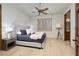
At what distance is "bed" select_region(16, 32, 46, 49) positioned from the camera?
6.62 feet

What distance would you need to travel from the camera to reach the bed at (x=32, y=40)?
202 centimetres

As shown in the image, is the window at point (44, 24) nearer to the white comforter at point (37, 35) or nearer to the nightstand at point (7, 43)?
the white comforter at point (37, 35)

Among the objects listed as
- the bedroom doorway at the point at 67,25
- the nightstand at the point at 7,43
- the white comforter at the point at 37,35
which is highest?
the bedroom doorway at the point at 67,25

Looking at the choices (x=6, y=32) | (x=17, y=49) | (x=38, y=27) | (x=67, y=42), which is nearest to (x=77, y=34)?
(x=67, y=42)

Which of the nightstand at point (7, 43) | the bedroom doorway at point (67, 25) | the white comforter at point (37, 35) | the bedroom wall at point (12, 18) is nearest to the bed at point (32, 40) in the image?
the white comforter at point (37, 35)

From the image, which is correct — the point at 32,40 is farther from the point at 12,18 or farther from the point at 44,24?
the point at 12,18

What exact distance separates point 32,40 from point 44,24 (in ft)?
1.44

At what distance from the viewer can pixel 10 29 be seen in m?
1.94

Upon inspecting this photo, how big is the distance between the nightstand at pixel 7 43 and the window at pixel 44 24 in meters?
0.58

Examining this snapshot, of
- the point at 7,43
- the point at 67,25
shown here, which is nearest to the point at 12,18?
the point at 7,43

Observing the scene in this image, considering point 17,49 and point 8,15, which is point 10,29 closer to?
point 8,15

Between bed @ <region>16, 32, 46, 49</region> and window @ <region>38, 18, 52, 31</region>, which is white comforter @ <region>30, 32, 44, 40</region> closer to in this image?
bed @ <region>16, 32, 46, 49</region>

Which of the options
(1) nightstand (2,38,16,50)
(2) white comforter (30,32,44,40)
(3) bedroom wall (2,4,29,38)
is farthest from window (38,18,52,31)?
(1) nightstand (2,38,16,50)

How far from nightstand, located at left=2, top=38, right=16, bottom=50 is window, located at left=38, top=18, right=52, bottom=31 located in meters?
0.58
